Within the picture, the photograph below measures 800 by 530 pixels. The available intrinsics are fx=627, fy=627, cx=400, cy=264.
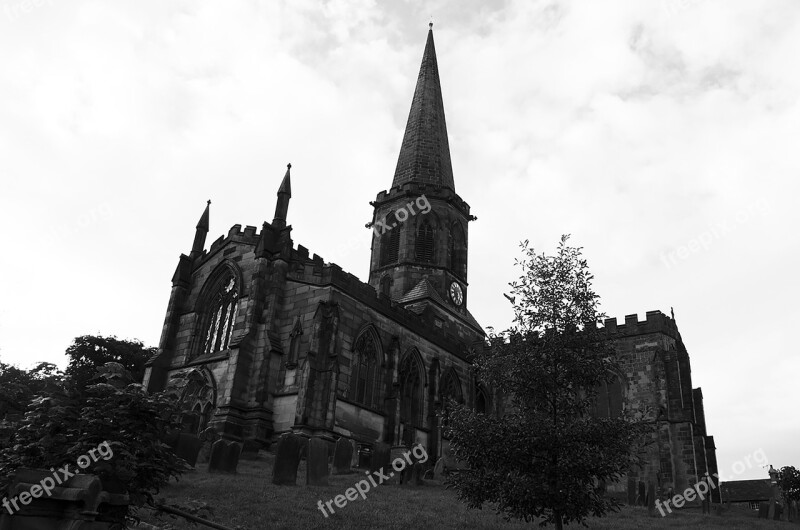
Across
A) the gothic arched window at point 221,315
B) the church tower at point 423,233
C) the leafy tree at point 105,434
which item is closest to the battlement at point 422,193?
the church tower at point 423,233

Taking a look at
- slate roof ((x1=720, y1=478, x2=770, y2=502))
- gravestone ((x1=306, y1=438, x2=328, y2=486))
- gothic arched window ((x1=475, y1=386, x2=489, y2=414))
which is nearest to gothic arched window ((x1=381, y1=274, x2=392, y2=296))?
gothic arched window ((x1=475, y1=386, x2=489, y2=414))

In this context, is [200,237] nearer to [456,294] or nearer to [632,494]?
[456,294]

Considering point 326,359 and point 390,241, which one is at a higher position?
point 390,241

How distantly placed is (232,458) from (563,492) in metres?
9.60

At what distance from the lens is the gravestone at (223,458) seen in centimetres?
1647

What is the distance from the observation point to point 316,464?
15891 millimetres

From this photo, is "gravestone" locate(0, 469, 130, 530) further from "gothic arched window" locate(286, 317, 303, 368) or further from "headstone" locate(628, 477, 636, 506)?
"headstone" locate(628, 477, 636, 506)

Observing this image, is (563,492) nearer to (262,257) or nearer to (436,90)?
(262,257)

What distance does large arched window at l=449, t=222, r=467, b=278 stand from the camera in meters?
39.9

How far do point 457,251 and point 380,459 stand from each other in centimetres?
2249

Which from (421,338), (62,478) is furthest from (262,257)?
(62,478)

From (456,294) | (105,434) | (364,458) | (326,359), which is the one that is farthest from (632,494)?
(456,294)

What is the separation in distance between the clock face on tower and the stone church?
2.73 meters

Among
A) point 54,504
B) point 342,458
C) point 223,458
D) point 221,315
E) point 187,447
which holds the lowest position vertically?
point 54,504
